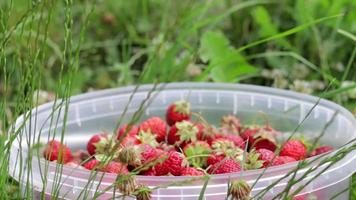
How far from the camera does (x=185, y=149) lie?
4.27 feet

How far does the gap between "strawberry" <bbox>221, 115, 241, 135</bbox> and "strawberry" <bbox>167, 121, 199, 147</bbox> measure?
0.42ft

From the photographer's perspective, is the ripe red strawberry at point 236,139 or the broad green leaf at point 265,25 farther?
the broad green leaf at point 265,25

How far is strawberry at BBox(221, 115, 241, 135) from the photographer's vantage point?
1.50 m

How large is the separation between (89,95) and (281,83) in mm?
480

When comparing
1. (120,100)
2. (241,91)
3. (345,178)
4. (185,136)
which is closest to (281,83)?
(241,91)

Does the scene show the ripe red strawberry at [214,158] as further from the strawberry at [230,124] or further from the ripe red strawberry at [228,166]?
the strawberry at [230,124]

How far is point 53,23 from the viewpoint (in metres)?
2.35

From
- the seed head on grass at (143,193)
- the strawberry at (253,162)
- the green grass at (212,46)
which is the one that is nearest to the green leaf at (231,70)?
the green grass at (212,46)

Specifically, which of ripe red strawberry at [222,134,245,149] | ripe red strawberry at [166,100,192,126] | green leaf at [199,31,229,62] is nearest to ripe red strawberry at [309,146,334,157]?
ripe red strawberry at [222,134,245,149]

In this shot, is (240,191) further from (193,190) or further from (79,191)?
(79,191)

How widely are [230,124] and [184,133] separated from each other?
200mm

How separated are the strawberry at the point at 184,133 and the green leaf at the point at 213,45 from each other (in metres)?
0.50

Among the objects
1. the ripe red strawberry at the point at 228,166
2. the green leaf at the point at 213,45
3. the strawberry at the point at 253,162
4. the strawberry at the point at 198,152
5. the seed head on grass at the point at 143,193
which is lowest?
the seed head on grass at the point at 143,193

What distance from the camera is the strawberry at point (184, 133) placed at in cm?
135
